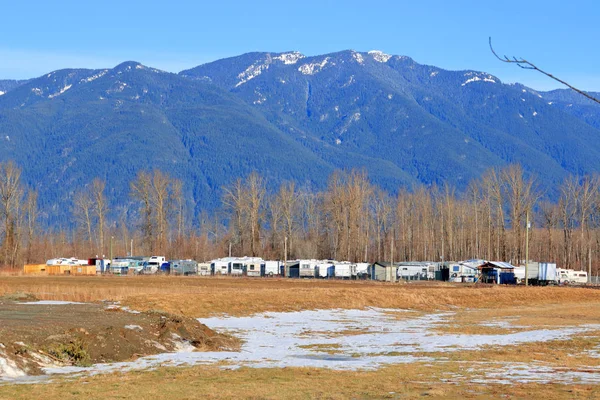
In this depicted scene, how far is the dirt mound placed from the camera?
25.6 meters

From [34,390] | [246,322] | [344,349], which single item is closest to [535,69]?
[34,390]

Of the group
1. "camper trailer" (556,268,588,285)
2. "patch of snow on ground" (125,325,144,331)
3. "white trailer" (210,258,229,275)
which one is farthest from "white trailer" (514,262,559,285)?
"patch of snow on ground" (125,325,144,331)

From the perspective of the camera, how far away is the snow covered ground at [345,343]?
26181 mm

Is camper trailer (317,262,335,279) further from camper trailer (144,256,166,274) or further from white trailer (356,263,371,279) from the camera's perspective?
camper trailer (144,256,166,274)

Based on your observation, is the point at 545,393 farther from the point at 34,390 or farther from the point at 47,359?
the point at 47,359

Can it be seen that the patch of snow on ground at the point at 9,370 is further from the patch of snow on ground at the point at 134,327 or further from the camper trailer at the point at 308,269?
the camper trailer at the point at 308,269

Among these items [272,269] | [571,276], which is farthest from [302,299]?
[272,269]

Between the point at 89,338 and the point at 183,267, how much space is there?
111 m

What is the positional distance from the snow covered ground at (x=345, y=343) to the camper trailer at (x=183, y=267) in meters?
88.3

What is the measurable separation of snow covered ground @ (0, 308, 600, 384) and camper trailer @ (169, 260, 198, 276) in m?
88.3

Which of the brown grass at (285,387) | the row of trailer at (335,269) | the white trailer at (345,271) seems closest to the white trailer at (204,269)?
the row of trailer at (335,269)

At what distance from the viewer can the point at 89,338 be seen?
28.2m

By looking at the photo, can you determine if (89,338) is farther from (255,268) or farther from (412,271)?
(255,268)

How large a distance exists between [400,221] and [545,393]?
159 meters
